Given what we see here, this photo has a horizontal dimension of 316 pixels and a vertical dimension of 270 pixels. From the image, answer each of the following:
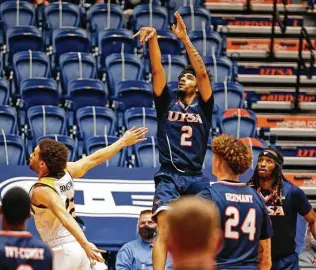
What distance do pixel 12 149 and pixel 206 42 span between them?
3870mm

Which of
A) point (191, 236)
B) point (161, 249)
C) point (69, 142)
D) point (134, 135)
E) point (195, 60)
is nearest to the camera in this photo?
point (191, 236)

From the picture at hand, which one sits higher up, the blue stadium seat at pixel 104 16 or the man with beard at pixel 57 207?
the blue stadium seat at pixel 104 16

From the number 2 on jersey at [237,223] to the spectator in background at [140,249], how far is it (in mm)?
3305

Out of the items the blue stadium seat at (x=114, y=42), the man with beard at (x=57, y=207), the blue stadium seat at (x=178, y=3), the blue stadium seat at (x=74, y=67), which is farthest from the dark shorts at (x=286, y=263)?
the blue stadium seat at (x=178, y=3)

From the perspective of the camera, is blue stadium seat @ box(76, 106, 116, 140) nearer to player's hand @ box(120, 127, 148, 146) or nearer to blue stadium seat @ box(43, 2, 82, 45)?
blue stadium seat @ box(43, 2, 82, 45)

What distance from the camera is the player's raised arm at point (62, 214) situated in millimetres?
7086

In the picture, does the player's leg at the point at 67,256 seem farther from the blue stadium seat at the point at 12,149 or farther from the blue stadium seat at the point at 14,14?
the blue stadium seat at the point at 14,14

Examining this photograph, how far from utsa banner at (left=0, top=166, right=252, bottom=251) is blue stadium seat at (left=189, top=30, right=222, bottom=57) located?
3.34 metres

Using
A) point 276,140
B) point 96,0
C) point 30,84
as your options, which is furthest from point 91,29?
point 276,140

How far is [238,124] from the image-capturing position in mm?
13188

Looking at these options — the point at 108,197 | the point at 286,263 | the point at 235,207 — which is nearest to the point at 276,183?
the point at 286,263

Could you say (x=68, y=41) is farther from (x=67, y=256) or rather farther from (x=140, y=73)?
(x=67, y=256)

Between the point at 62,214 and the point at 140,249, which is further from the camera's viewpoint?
the point at 140,249

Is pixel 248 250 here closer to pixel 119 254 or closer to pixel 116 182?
pixel 119 254
